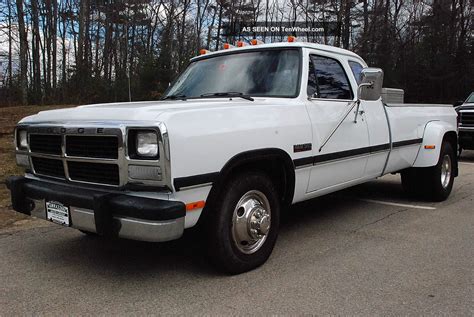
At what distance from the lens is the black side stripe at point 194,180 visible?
3.09 metres

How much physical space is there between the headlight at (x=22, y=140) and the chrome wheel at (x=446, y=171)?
557cm

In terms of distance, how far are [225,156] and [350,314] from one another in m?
1.39

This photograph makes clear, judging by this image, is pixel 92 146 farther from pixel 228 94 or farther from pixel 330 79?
pixel 330 79

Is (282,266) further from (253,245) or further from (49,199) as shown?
(49,199)

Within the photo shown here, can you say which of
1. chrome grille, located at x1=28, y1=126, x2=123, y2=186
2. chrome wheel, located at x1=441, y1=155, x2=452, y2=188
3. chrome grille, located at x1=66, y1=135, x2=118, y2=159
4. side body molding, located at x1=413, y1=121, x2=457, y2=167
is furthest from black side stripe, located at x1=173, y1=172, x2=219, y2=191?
chrome wheel, located at x1=441, y1=155, x2=452, y2=188

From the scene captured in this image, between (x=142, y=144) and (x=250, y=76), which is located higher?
(x=250, y=76)

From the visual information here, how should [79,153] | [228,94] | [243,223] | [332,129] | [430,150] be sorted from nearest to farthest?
1. [79,153]
2. [243,223]
3. [228,94]
4. [332,129]
5. [430,150]

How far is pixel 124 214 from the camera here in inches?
122

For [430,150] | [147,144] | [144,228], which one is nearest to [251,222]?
[144,228]

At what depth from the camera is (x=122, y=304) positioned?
319 centimetres

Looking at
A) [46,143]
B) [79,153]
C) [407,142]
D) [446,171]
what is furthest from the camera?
[446,171]

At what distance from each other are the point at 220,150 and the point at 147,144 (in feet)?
1.79

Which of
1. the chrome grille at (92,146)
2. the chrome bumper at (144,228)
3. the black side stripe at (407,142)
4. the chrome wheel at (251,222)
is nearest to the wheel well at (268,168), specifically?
the chrome wheel at (251,222)

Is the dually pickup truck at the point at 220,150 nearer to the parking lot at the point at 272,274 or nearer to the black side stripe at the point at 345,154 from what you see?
the black side stripe at the point at 345,154
